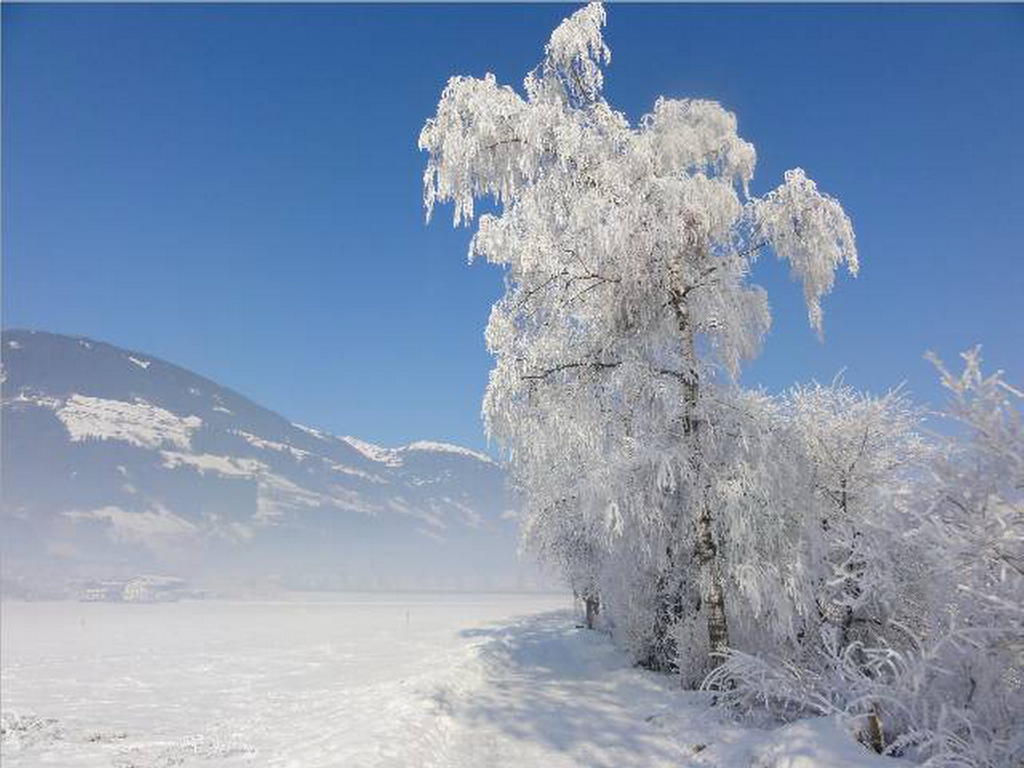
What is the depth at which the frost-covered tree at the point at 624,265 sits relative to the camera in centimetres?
1266

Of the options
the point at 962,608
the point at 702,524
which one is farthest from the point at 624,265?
the point at 962,608

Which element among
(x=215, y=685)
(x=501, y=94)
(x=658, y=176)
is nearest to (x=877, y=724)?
(x=658, y=176)

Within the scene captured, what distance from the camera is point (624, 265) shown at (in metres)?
12.9

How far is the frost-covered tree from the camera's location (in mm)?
12656

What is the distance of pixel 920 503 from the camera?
23.5 feet

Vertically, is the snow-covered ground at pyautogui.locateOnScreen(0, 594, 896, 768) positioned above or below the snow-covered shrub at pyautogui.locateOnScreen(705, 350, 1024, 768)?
below

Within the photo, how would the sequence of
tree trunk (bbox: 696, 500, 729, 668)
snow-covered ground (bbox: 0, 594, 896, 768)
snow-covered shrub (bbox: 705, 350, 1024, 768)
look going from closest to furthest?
snow-covered shrub (bbox: 705, 350, 1024, 768), snow-covered ground (bbox: 0, 594, 896, 768), tree trunk (bbox: 696, 500, 729, 668)

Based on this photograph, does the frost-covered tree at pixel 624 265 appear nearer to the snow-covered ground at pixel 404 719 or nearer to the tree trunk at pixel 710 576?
the tree trunk at pixel 710 576

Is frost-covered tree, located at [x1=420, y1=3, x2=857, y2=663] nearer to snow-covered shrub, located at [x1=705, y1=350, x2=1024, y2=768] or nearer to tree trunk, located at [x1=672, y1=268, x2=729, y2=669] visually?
tree trunk, located at [x1=672, y1=268, x2=729, y2=669]

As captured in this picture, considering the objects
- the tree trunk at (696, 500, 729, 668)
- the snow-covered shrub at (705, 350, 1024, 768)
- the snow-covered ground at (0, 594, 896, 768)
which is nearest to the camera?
the snow-covered shrub at (705, 350, 1024, 768)

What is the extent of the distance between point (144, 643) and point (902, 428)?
4468cm

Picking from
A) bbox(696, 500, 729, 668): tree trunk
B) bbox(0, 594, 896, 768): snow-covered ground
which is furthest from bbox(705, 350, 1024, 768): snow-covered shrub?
bbox(696, 500, 729, 668): tree trunk

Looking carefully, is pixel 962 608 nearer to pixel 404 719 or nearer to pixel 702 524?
pixel 702 524

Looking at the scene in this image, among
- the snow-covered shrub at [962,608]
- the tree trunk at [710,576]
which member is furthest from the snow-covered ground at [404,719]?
the tree trunk at [710,576]
